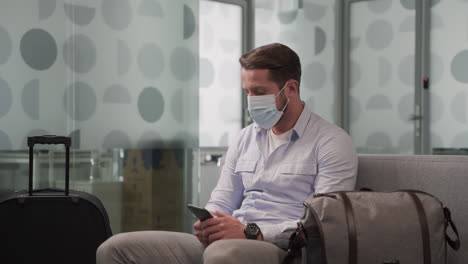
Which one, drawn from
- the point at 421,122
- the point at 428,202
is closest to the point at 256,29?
the point at 421,122

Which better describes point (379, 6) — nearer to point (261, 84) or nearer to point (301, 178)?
point (261, 84)

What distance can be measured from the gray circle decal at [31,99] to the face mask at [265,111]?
6.12 feet

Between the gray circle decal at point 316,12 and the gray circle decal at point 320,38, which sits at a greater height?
the gray circle decal at point 316,12

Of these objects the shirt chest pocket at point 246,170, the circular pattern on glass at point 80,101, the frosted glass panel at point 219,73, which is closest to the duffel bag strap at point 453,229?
the shirt chest pocket at point 246,170

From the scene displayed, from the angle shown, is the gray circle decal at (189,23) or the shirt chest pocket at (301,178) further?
the gray circle decal at (189,23)

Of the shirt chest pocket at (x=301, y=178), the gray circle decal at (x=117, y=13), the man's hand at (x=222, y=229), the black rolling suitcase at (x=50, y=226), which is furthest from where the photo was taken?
the gray circle decal at (x=117, y=13)

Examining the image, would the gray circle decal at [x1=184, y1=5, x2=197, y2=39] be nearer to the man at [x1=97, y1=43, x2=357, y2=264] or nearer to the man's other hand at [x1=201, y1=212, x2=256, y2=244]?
the man at [x1=97, y1=43, x2=357, y2=264]

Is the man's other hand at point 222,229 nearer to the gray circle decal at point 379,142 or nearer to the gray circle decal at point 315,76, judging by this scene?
the gray circle decal at point 379,142

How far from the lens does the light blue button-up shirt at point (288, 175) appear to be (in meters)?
2.05

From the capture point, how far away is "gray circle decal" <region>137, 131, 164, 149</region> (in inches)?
171

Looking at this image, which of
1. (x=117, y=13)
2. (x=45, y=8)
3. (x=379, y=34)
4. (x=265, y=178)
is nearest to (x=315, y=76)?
(x=379, y=34)

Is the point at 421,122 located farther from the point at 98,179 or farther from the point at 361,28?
the point at 98,179

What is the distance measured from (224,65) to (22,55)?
2462 mm

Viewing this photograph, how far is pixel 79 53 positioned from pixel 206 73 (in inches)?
76.5
